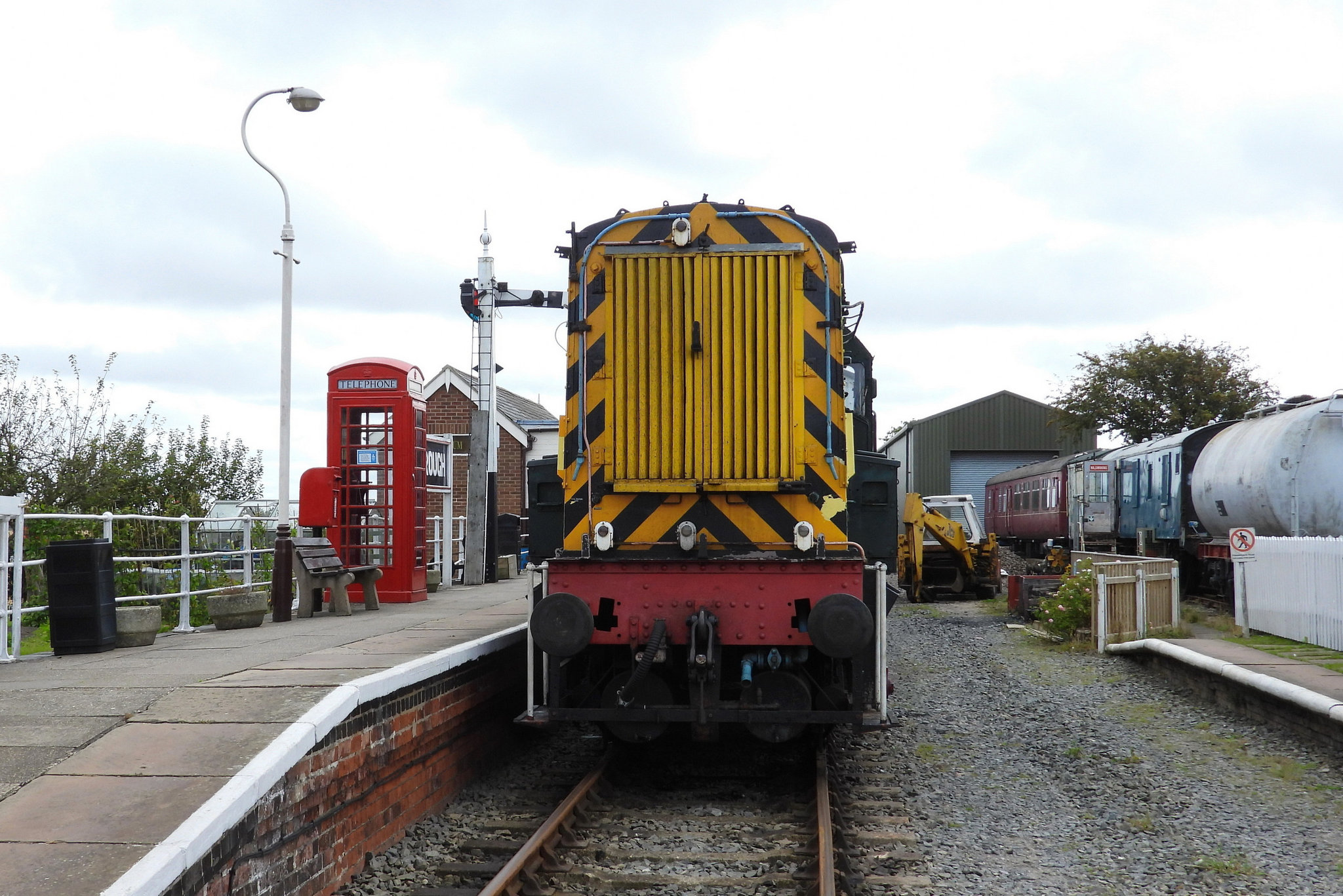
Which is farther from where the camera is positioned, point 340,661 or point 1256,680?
point 1256,680

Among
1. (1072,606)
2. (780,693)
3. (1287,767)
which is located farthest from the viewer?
(1072,606)

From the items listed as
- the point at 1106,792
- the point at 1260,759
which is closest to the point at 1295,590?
the point at 1260,759

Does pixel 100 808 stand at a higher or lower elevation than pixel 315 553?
lower

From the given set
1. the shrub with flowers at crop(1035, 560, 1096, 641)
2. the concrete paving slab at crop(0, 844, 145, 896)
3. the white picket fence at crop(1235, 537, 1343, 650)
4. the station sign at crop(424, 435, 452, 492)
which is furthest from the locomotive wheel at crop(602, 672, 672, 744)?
the shrub with flowers at crop(1035, 560, 1096, 641)

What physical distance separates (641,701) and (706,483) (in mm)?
1385

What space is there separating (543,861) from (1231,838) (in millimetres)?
3711

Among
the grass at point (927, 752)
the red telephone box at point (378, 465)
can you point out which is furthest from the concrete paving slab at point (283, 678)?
the red telephone box at point (378, 465)

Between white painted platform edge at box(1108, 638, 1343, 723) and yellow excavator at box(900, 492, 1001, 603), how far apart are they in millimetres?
8520

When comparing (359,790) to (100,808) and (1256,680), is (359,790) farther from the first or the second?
(1256,680)

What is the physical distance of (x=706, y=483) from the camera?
6.97 m

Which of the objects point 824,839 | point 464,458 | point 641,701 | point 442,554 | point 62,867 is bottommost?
point 824,839

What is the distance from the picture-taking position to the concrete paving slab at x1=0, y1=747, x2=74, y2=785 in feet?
15.7

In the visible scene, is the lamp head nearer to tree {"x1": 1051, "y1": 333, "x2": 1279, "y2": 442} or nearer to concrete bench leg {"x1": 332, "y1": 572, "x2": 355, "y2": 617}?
concrete bench leg {"x1": 332, "y1": 572, "x2": 355, "y2": 617}

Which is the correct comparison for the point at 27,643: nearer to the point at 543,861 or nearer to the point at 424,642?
the point at 424,642
